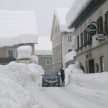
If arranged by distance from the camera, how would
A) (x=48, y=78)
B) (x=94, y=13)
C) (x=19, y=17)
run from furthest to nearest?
(x=19, y=17), (x=48, y=78), (x=94, y=13)

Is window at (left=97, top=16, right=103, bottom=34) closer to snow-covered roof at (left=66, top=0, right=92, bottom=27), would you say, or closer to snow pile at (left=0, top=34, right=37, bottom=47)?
snow-covered roof at (left=66, top=0, right=92, bottom=27)

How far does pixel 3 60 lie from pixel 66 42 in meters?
17.3

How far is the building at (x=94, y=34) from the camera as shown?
28.5 metres

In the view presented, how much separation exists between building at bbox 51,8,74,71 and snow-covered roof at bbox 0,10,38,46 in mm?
6768

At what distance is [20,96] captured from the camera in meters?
12.3

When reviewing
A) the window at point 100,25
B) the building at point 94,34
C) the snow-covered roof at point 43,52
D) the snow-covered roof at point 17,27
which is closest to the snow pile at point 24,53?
the snow-covered roof at point 17,27

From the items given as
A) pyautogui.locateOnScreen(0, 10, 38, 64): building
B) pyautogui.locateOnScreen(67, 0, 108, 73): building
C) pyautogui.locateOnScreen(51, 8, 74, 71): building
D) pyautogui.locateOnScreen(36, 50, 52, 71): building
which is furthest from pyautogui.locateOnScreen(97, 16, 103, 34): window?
pyautogui.locateOnScreen(36, 50, 52, 71): building

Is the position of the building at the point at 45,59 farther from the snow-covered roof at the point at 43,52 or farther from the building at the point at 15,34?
the building at the point at 15,34

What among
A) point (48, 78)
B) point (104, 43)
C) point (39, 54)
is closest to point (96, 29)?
point (104, 43)

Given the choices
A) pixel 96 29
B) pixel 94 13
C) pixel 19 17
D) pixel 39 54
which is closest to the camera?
pixel 96 29

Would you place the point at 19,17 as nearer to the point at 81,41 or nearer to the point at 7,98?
the point at 81,41

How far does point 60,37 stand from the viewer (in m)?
76.4

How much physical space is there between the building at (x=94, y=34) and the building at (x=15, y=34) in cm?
2137

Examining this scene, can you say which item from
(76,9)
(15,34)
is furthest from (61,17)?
(76,9)
